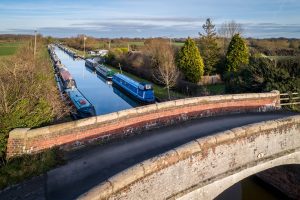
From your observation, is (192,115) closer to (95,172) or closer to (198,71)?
(95,172)

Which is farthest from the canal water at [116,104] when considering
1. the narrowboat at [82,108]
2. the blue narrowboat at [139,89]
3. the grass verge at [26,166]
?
the grass verge at [26,166]

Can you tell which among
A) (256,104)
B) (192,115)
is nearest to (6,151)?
(192,115)

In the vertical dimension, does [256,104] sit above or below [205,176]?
above

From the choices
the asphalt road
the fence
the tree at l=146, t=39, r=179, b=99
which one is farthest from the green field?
the asphalt road

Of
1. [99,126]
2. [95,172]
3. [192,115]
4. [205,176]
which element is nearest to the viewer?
[95,172]

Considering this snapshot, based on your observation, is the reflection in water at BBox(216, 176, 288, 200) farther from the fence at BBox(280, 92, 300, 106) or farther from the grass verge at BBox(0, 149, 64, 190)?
the grass verge at BBox(0, 149, 64, 190)

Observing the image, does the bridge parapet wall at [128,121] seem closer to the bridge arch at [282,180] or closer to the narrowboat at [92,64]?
the bridge arch at [282,180]
